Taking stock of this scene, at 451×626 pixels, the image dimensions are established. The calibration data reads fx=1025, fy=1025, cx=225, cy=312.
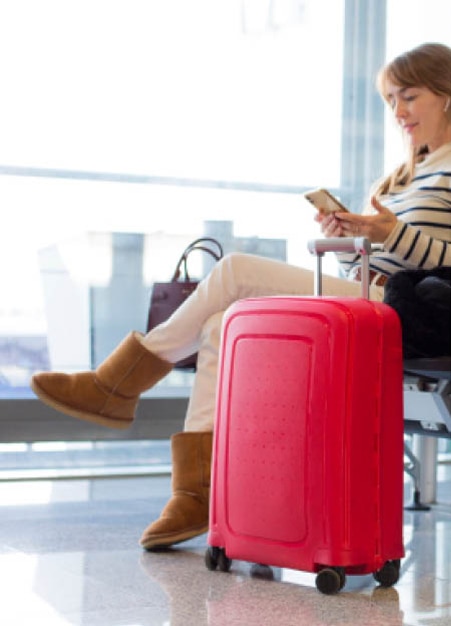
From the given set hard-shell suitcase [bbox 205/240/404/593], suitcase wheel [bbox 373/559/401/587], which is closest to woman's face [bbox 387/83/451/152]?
hard-shell suitcase [bbox 205/240/404/593]

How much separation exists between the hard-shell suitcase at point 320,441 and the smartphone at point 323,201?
10.4 inches

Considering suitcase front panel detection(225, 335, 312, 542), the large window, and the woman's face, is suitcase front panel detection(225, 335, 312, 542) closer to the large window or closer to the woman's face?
the woman's face

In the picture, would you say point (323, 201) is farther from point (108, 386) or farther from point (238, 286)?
point (108, 386)

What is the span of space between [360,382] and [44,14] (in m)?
1.90

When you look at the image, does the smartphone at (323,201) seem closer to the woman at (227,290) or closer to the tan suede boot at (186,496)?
the woman at (227,290)

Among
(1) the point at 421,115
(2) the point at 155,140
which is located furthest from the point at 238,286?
(2) the point at 155,140

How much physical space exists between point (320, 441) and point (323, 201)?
511mm

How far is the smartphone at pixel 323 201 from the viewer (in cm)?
196

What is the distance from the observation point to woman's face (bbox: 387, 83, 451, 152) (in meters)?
2.24

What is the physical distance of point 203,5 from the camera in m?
3.25

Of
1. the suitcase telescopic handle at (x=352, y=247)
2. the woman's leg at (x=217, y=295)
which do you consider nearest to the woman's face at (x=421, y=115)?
the woman's leg at (x=217, y=295)

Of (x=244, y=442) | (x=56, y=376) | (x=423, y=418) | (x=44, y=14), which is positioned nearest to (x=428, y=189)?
(x=423, y=418)

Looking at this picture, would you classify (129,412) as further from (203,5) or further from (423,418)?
(203,5)

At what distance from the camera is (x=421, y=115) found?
2240 millimetres
